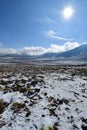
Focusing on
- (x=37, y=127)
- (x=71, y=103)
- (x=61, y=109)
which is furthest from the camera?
(x=71, y=103)

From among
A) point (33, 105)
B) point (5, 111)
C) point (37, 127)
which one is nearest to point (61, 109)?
point (33, 105)

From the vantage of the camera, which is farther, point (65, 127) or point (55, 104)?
point (55, 104)

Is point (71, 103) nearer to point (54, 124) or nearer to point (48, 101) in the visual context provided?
point (48, 101)

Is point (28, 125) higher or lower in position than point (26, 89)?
lower

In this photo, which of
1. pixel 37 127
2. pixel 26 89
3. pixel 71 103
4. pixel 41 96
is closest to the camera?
pixel 37 127

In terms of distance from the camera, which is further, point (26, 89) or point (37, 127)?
point (26, 89)

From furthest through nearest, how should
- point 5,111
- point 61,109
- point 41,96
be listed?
point 41,96, point 61,109, point 5,111

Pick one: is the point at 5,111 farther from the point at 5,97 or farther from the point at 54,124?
the point at 54,124

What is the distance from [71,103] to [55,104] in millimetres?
1429

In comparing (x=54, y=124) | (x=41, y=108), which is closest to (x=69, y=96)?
(x=41, y=108)

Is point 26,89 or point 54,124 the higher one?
point 26,89

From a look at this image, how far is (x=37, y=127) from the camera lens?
34.1ft

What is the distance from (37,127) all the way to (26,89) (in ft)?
21.8

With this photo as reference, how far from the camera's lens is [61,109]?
508 inches
